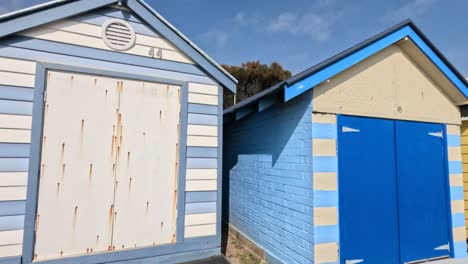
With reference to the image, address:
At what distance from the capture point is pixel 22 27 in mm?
2744

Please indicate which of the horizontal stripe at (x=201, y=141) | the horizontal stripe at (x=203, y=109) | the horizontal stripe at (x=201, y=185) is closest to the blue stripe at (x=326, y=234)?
the horizontal stripe at (x=201, y=185)

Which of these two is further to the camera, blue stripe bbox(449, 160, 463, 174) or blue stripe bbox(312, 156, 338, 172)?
blue stripe bbox(449, 160, 463, 174)

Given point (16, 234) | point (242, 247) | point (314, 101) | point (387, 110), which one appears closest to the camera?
point (16, 234)

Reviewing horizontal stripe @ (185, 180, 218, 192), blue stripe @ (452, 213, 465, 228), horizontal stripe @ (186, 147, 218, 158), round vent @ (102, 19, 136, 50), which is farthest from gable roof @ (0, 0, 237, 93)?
blue stripe @ (452, 213, 465, 228)

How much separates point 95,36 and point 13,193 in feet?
6.28

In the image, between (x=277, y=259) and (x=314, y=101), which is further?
(x=277, y=259)

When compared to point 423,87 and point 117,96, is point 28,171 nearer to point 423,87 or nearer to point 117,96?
point 117,96

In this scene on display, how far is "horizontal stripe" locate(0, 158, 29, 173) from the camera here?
260cm

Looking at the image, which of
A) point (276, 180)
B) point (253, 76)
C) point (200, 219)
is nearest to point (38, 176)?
point (200, 219)

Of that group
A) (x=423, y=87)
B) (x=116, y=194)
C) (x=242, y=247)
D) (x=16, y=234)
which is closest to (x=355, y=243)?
(x=242, y=247)

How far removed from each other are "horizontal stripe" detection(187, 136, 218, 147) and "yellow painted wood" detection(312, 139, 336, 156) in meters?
1.33

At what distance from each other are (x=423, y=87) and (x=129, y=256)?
5.05 metres

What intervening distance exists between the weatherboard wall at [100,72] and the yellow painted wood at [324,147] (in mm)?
1295

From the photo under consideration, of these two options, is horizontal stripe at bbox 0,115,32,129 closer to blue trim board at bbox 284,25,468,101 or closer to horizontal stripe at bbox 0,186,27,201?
horizontal stripe at bbox 0,186,27,201
